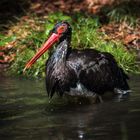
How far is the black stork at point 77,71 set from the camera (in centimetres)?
1040

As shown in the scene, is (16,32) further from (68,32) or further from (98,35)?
(68,32)

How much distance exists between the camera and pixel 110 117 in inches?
362

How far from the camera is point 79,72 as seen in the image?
10.5m

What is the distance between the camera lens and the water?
8.24 m

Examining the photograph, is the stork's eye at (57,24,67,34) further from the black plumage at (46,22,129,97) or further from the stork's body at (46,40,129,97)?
the stork's body at (46,40,129,97)

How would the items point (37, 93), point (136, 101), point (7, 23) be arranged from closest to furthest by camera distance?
point (136, 101) → point (37, 93) → point (7, 23)

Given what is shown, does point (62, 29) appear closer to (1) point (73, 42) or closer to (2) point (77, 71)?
(2) point (77, 71)

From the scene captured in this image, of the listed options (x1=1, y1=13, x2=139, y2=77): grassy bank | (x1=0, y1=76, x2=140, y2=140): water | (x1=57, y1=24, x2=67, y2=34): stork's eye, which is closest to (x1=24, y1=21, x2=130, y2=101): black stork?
(x1=57, y1=24, x2=67, y2=34): stork's eye

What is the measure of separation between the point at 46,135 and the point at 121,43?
6574mm

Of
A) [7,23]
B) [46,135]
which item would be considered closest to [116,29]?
[7,23]

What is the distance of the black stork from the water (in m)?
0.27

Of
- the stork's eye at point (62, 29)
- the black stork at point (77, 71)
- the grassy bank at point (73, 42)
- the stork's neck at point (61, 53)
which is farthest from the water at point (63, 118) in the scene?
the grassy bank at point (73, 42)

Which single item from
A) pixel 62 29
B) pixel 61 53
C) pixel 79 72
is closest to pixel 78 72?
pixel 79 72

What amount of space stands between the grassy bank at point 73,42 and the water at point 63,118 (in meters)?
1.47
